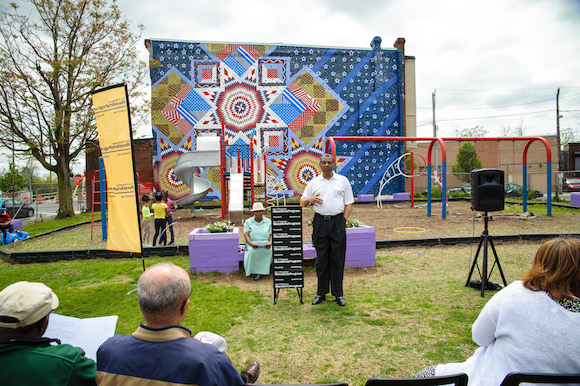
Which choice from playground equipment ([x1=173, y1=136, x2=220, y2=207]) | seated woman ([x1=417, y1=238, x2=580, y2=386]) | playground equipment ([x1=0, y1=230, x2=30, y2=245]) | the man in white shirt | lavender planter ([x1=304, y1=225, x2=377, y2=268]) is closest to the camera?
seated woman ([x1=417, y1=238, x2=580, y2=386])

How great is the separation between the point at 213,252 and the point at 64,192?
14.8m

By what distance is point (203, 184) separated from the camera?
57.7ft

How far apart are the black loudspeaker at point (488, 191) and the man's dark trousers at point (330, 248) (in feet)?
6.07

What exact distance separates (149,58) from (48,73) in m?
5.68

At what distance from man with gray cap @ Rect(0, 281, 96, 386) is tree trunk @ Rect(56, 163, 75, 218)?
735 inches

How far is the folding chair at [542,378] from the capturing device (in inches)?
61.4

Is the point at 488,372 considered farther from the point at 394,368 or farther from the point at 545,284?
the point at 394,368

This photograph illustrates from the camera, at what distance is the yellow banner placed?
4801mm

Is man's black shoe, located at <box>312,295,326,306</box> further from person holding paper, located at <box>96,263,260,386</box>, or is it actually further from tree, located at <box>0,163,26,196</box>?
tree, located at <box>0,163,26,196</box>

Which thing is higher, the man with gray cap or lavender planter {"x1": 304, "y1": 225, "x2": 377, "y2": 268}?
the man with gray cap

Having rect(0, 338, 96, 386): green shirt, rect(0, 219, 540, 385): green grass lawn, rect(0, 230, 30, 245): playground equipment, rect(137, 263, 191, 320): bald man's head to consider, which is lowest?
rect(0, 219, 540, 385): green grass lawn

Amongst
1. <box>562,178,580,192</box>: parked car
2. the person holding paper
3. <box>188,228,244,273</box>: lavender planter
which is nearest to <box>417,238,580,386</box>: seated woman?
the person holding paper

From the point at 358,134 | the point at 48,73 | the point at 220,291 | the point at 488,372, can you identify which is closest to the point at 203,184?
the point at 48,73

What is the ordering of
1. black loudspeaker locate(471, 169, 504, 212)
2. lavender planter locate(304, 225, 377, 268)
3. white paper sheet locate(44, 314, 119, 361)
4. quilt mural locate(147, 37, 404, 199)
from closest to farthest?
white paper sheet locate(44, 314, 119, 361)
black loudspeaker locate(471, 169, 504, 212)
lavender planter locate(304, 225, 377, 268)
quilt mural locate(147, 37, 404, 199)
